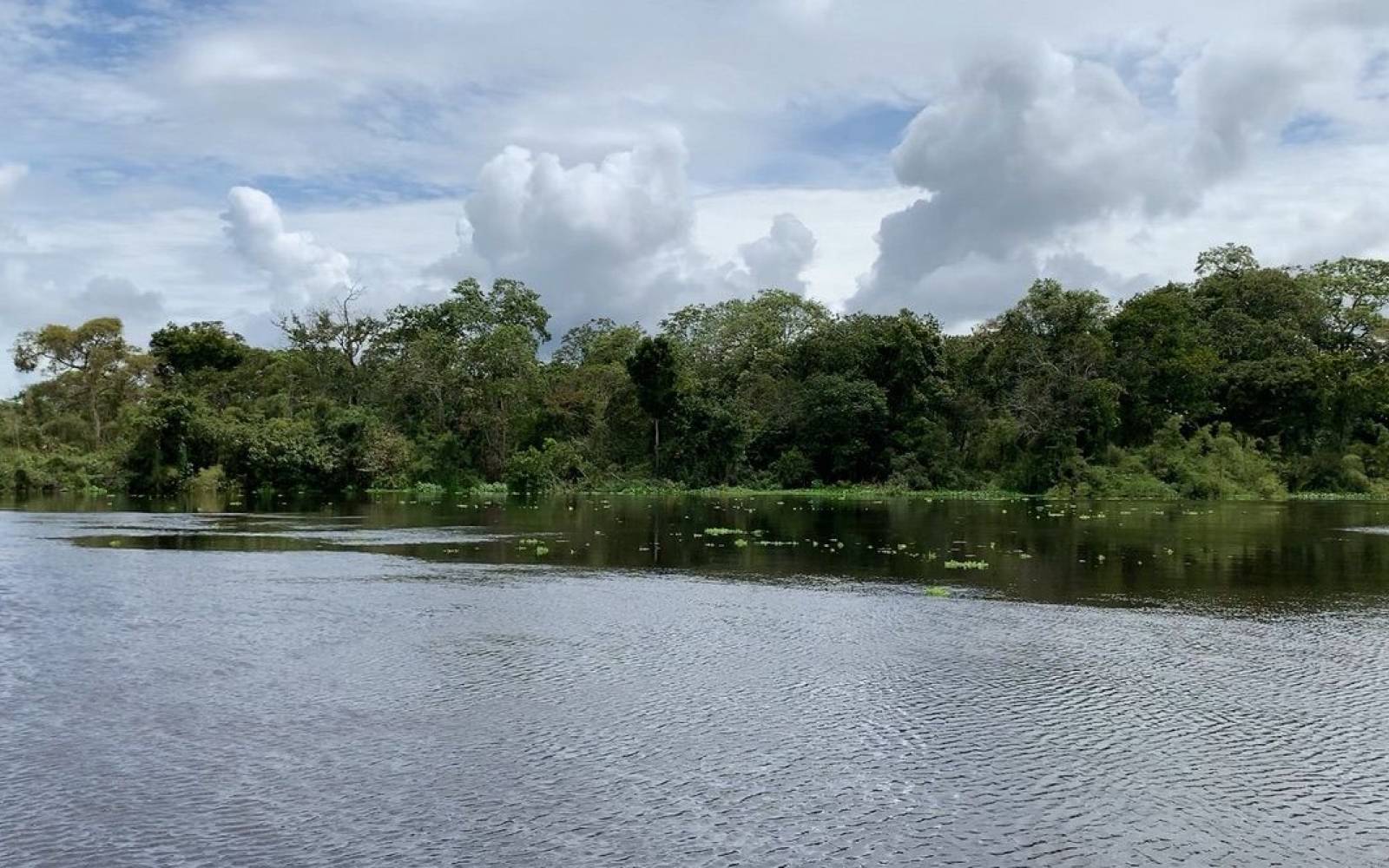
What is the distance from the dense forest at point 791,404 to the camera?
7094 cm

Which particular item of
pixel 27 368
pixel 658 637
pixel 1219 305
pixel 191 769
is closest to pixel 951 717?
pixel 658 637

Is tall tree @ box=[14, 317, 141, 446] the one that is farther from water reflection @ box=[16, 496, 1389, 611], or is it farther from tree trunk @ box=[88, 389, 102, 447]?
water reflection @ box=[16, 496, 1389, 611]

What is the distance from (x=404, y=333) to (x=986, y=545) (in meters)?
63.7

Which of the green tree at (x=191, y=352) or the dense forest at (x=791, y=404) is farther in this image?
the green tree at (x=191, y=352)

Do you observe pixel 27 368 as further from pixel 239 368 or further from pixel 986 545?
pixel 986 545

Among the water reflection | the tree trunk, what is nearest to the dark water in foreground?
the water reflection

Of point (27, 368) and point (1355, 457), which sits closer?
point (1355, 457)

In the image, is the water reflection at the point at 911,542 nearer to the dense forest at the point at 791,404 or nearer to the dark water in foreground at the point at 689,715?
the dark water in foreground at the point at 689,715

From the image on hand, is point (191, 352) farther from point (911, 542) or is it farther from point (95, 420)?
point (911, 542)

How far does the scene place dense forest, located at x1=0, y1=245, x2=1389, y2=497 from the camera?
70.9m

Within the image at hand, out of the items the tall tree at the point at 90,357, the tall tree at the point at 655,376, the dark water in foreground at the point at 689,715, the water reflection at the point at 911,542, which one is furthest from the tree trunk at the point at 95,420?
the dark water in foreground at the point at 689,715

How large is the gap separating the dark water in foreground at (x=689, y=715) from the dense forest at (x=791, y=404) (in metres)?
45.3

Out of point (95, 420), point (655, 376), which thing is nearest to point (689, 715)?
point (655, 376)

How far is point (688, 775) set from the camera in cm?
1091
